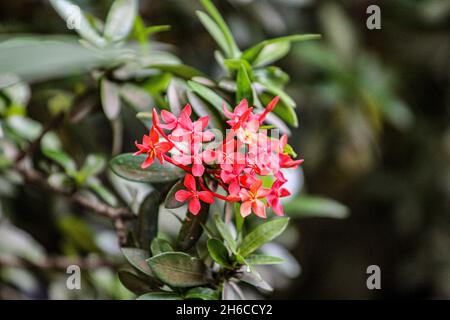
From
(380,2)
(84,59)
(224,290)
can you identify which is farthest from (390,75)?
(84,59)

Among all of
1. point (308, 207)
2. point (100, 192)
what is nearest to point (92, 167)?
point (100, 192)

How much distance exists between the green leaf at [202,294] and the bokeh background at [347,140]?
45 cm

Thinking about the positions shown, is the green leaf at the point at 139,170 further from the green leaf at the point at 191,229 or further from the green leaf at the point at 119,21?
the green leaf at the point at 119,21

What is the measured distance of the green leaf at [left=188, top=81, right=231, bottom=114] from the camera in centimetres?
57

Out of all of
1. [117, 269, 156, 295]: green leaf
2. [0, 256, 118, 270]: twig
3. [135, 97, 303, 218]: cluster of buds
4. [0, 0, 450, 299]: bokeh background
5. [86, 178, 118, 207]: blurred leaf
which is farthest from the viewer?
[0, 0, 450, 299]: bokeh background

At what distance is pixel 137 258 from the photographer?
58cm

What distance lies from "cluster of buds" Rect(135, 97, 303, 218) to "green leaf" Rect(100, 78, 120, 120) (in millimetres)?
148

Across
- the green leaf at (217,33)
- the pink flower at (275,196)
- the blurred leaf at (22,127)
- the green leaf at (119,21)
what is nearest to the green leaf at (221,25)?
the green leaf at (217,33)

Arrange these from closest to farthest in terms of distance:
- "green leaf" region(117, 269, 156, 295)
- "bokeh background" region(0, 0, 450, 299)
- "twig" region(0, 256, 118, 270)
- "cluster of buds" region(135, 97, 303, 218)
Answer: "cluster of buds" region(135, 97, 303, 218), "green leaf" region(117, 269, 156, 295), "twig" region(0, 256, 118, 270), "bokeh background" region(0, 0, 450, 299)

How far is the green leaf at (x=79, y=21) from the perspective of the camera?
683 millimetres

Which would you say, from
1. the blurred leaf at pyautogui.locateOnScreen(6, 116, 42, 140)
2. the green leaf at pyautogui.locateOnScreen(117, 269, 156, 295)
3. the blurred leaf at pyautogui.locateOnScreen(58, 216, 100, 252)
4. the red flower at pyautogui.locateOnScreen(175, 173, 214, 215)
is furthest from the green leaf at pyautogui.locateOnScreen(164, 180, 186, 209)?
the blurred leaf at pyautogui.locateOnScreen(58, 216, 100, 252)

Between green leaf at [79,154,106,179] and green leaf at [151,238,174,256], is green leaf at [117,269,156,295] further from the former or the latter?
green leaf at [79,154,106,179]

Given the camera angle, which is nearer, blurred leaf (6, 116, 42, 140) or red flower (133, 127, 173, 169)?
red flower (133, 127, 173, 169)

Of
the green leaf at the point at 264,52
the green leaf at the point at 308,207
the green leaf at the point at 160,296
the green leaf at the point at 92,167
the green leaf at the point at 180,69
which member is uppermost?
the green leaf at the point at 264,52
